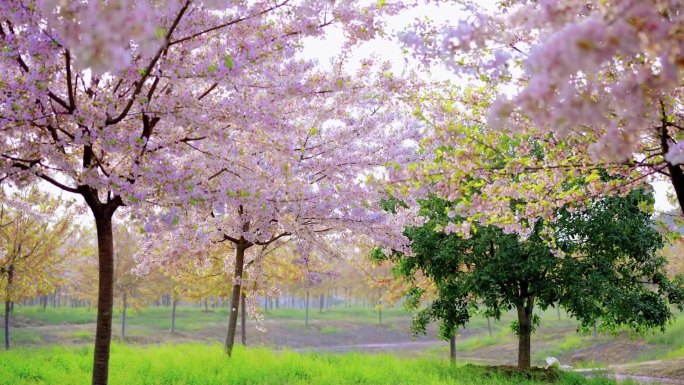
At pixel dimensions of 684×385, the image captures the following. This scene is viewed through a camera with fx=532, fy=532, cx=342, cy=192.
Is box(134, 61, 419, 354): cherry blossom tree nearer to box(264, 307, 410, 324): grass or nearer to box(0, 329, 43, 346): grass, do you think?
box(0, 329, 43, 346): grass

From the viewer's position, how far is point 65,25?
4281 millimetres

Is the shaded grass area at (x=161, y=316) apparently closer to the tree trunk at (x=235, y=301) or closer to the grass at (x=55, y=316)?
the grass at (x=55, y=316)

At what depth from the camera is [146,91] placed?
7234mm

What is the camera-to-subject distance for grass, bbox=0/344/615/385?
391 inches

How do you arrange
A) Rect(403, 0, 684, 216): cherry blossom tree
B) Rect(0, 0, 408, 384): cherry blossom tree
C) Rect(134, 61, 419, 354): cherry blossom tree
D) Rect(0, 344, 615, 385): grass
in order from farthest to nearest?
Rect(0, 344, 615, 385): grass
Rect(134, 61, 419, 354): cherry blossom tree
Rect(0, 0, 408, 384): cherry blossom tree
Rect(403, 0, 684, 216): cherry blossom tree

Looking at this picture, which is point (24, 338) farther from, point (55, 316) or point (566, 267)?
point (566, 267)

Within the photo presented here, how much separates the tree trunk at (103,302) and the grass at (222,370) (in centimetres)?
239

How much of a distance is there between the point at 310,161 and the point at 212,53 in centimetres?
442

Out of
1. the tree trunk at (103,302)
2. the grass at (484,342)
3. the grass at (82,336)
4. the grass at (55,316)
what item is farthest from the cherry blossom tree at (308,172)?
the grass at (55,316)

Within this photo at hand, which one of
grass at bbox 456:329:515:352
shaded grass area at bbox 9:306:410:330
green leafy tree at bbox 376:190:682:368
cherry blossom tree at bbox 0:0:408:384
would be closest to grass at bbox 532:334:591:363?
grass at bbox 456:329:515:352

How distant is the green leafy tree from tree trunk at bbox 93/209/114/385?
726 centimetres

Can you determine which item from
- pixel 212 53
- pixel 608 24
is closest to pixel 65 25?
pixel 212 53

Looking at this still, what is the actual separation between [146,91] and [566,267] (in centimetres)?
1072


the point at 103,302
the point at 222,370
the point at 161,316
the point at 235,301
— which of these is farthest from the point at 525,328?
the point at 161,316
